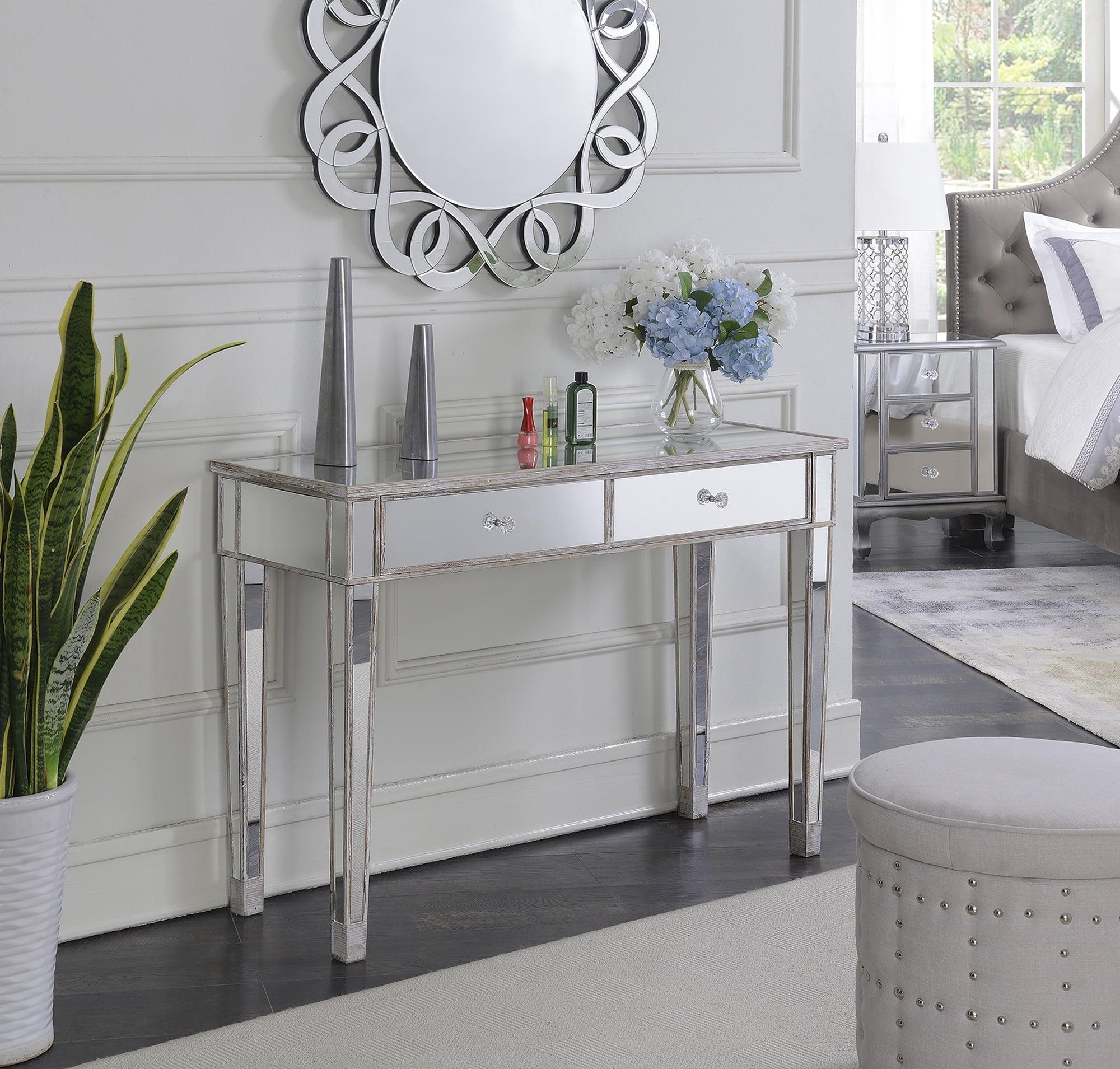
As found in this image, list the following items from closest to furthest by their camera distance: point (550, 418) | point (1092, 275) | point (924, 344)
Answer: point (550, 418) → point (924, 344) → point (1092, 275)

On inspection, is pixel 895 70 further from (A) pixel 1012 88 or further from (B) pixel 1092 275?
(B) pixel 1092 275

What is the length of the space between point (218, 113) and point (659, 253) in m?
0.77

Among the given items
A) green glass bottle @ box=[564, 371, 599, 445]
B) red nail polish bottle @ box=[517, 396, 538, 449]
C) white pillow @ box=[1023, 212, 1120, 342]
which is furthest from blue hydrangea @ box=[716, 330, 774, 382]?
white pillow @ box=[1023, 212, 1120, 342]

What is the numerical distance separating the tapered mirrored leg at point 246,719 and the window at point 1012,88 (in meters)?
4.39

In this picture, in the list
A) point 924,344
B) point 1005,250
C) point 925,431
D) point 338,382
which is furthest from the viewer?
point 1005,250

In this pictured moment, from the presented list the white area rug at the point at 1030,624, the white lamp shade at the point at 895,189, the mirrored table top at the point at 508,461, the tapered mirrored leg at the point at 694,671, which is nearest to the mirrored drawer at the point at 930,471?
the white area rug at the point at 1030,624

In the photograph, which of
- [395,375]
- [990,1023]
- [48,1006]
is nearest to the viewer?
[990,1023]

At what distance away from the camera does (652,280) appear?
8.26 ft

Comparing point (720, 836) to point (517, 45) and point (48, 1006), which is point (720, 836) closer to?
point (48, 1006)

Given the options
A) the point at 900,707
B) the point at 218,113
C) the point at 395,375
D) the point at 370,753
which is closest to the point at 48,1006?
the point at 370,753

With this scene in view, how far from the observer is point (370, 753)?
2.15 meters

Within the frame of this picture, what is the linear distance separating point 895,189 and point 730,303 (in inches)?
110

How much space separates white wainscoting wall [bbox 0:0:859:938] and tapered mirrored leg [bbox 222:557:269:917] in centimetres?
4

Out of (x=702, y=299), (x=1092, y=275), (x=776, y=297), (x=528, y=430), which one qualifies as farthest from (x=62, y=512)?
(x=1092, y=275)
